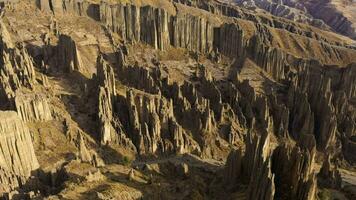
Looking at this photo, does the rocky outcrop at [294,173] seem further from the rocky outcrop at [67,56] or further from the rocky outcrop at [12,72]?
the rocky outcrop at [67,56]

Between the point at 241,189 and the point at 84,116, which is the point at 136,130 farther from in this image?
the point at 241,189

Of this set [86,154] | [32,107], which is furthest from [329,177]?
[32,107]

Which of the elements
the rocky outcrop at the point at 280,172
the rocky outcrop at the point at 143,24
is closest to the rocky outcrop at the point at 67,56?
the rocky outcrop at the point at 143,24

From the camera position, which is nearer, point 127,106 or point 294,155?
point 294,155

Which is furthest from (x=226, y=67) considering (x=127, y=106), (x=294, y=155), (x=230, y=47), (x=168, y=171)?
(x=294, y=155)

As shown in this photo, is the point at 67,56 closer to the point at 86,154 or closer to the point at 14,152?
the point at 86,154
